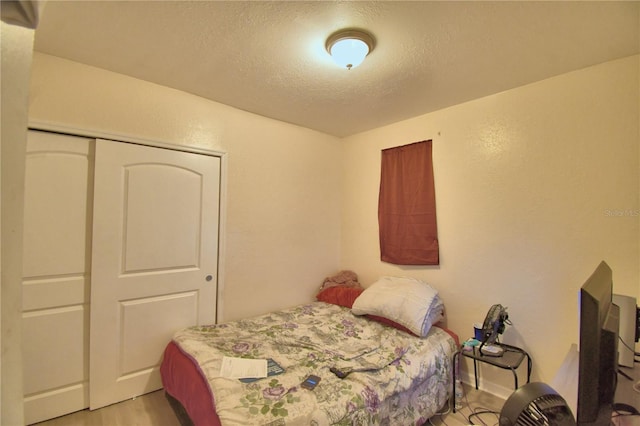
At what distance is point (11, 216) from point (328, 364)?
175 centimetres

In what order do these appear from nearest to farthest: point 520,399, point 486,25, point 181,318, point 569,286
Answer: point 520,399, point 486,25, point 569,286, point 181,318

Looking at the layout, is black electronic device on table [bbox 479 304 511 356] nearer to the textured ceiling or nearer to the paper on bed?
the paper on bed

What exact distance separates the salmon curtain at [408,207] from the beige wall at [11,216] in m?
2.76

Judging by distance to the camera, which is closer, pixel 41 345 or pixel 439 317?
pixel 41 345

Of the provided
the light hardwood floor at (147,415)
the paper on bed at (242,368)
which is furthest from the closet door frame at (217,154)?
the paper on bed at (242,368)

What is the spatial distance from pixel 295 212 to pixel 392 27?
6.69 ft

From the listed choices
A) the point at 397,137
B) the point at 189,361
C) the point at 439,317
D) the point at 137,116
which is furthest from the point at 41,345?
the point at 397,137

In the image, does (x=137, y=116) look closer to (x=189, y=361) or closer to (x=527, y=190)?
(x=189, y=361)

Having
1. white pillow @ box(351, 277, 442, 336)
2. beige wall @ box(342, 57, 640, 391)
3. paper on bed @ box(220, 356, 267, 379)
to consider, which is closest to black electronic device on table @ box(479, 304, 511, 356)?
beige wall @ box(342, 57, 640, 391)

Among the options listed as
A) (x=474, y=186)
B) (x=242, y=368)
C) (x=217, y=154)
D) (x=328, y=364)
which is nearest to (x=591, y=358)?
(x=328, y=364)

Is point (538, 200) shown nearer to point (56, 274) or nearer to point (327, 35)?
point (327, 35)

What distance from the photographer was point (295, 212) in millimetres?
3227

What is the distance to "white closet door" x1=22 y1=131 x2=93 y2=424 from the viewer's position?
74.7 inches

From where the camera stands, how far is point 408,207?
294 cm
